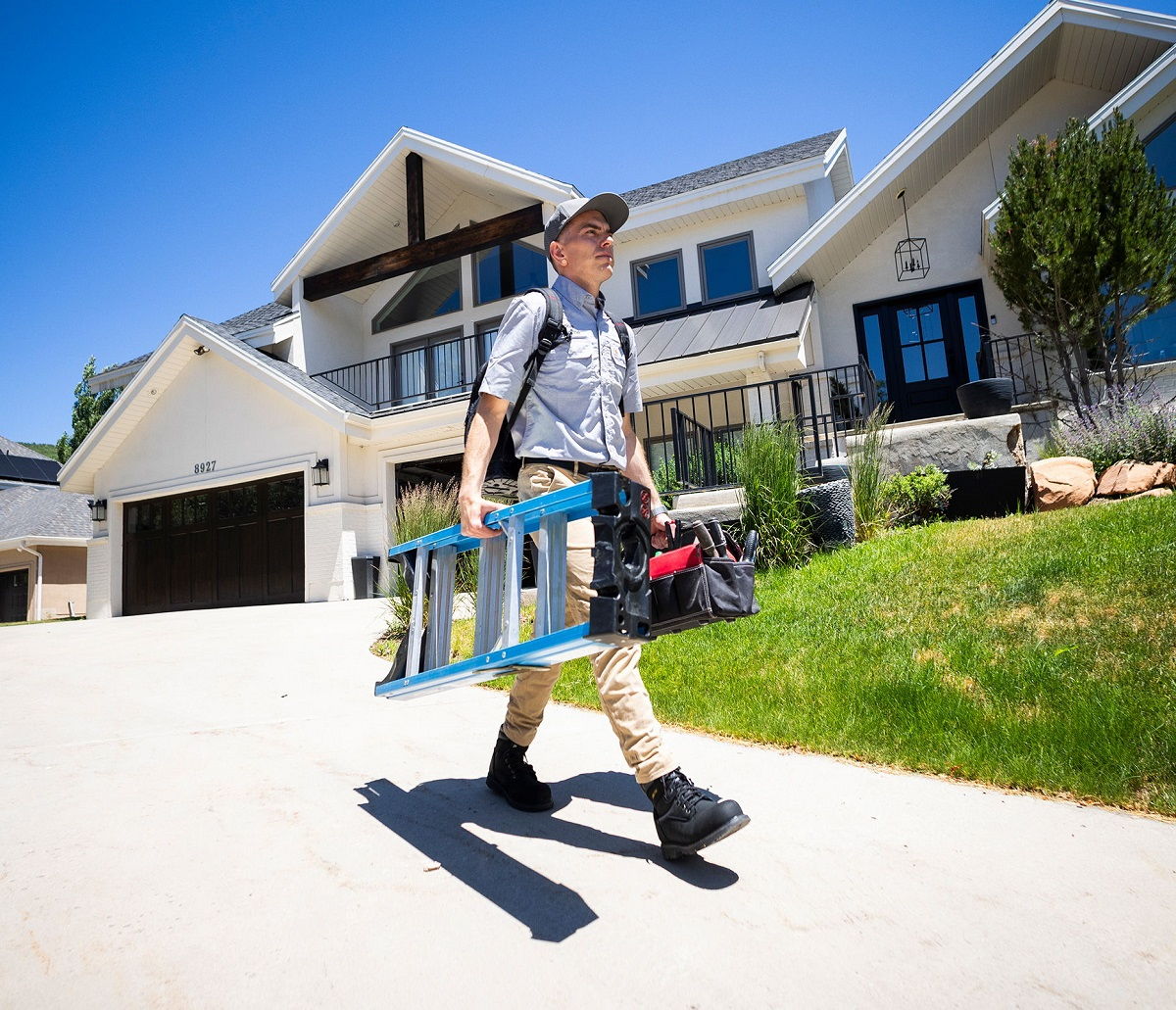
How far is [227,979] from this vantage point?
1556 millimetres

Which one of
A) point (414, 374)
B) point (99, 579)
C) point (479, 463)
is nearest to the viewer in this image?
point (479, 463)

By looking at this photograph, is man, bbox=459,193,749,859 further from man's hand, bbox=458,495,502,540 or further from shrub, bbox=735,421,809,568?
shrub, bbox=735,421,809,568

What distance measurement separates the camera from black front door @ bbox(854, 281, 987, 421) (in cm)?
1188

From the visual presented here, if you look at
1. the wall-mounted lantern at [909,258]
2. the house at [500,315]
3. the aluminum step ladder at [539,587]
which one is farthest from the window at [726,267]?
the aluminum step ladder at [539,587]

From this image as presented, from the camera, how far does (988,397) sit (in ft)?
28.8

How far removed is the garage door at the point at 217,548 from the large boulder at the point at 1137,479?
476 inches

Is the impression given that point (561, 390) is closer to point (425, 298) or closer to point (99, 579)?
point (425, 298)

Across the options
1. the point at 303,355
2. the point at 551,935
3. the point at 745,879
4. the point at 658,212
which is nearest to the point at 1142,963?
the point at 745,879

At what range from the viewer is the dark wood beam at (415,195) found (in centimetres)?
1449

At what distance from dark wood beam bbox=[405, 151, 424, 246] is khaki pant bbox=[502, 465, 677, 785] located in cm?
1337

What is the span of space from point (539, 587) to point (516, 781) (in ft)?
2.70

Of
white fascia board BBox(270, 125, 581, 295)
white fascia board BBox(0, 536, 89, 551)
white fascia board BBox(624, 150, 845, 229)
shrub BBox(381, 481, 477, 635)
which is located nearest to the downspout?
white fascia board BBox(0, 536, 89, 551)

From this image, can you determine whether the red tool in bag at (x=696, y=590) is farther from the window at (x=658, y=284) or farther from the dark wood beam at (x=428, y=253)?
the dark wood beam at (x=428, y=253)

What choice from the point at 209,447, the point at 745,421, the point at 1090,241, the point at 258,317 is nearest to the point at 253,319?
the point at 258,317
